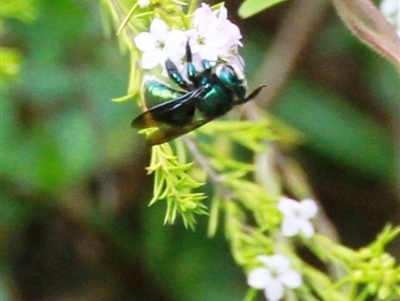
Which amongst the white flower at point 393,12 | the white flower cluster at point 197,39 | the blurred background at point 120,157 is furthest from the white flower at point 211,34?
the blurred background at point 120,157

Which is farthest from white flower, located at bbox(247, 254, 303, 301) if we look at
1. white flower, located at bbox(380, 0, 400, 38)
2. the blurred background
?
the blurred background

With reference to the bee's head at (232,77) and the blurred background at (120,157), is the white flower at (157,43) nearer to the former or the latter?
the bee's head at (232,77)

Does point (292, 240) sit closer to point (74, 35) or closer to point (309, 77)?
point (74, 35)

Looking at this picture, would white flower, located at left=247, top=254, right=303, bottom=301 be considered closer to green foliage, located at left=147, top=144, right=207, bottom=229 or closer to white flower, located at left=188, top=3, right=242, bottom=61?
green foliage, located at left=147, top=144, right=207, bottom=229

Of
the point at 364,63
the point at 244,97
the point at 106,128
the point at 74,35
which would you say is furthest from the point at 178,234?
the point at 244,97

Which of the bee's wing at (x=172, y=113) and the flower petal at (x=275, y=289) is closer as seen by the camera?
the bee's wing at (x=172, y=113)

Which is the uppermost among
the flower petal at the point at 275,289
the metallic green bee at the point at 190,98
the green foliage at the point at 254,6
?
the green foliage at the point at 254,6
